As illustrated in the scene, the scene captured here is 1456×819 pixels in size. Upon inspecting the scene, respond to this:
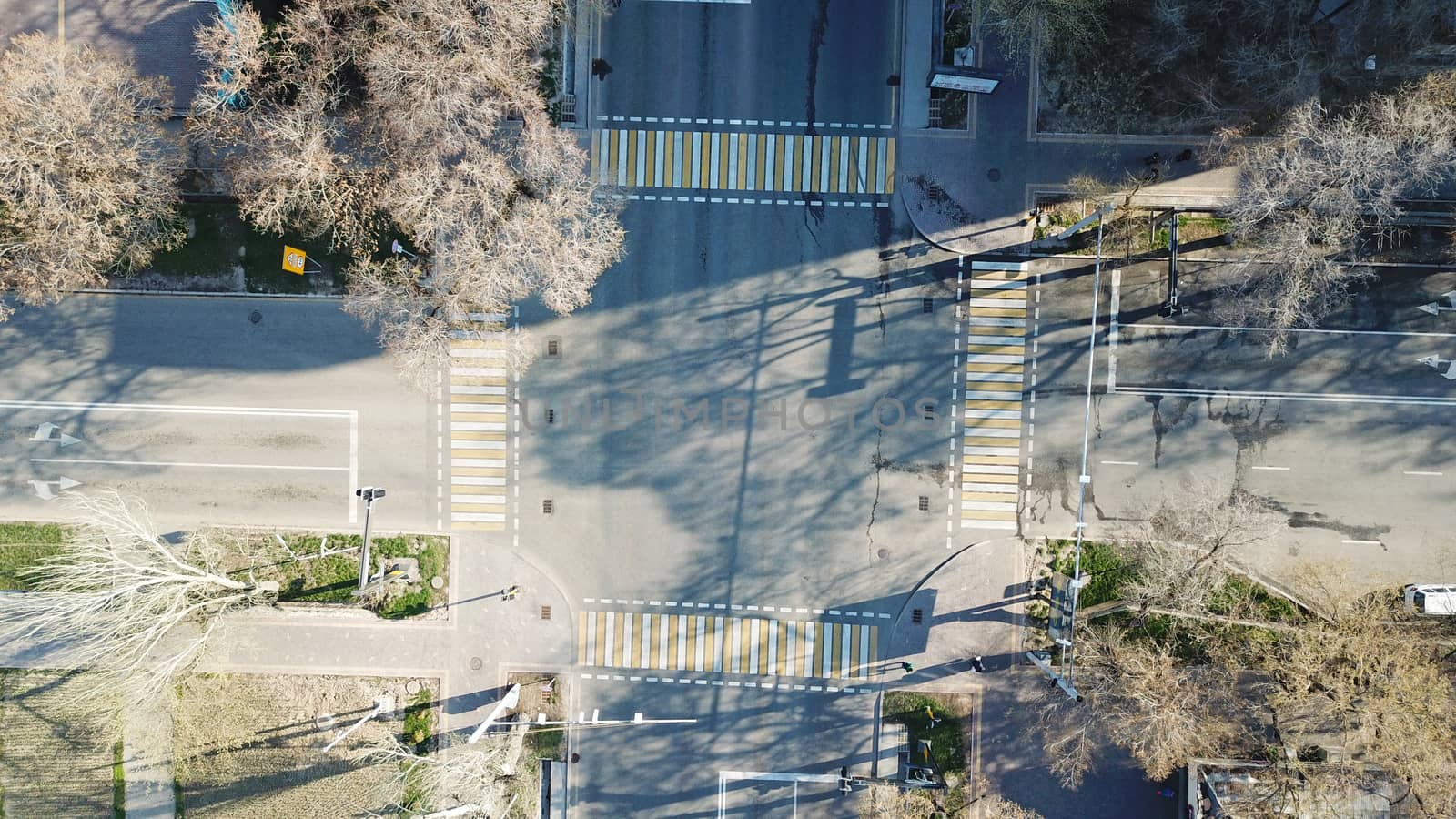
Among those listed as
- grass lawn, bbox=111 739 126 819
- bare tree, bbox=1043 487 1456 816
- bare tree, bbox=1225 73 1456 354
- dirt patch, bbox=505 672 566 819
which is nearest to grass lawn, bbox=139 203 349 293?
dirt patch, bbox=505 672 566 819

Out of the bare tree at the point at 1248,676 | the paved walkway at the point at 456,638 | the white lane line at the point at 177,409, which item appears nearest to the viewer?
the bare tree at the point at 1248,676

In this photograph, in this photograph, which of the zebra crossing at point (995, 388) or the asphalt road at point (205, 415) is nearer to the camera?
the zebra crossing at point (995, 388)

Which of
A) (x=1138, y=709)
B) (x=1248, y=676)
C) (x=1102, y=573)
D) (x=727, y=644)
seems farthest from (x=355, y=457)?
(x=1248, y=676)

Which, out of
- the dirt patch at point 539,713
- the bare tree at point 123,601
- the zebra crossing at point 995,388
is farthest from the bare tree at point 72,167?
the zebra crossing at point 995,388

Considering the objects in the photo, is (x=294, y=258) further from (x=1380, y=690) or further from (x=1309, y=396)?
(x=1380, y=690)

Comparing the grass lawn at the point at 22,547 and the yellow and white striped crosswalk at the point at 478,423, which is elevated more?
the yellow and white striped crosswalk at the point at 478,423

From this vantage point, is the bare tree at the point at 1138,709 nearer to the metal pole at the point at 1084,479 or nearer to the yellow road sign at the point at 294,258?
the metal pole at the point at 1084,479

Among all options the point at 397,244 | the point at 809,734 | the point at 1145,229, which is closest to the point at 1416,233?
the point at 1145,229

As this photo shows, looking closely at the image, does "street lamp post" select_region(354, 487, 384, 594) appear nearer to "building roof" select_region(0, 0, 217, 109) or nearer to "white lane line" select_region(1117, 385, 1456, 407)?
"building roof" select_region(0, 0, 217, 109)
